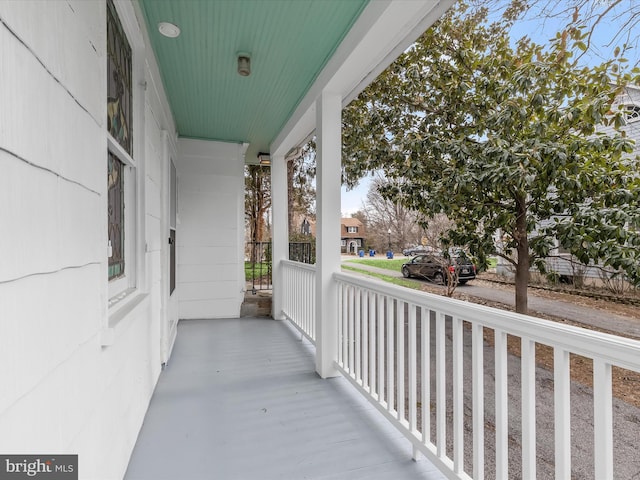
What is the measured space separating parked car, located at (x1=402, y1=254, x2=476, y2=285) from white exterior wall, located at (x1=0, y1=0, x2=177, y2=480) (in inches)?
60.4

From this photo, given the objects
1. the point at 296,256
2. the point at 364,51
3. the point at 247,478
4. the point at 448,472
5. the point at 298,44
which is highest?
the point at 298,44

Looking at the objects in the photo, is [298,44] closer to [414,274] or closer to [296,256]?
[414,274]

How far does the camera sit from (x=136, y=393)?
6.73 ft

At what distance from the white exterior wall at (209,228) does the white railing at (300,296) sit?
0.84 metres

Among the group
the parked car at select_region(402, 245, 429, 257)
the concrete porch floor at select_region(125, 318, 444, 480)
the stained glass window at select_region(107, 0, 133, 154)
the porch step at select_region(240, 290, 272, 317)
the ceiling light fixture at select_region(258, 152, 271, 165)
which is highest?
the ceiling light fixture at select_region(258, 152, 271, 165)

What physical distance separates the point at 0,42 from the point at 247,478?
189cm

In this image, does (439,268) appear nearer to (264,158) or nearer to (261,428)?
(261,428)

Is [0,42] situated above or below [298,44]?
below

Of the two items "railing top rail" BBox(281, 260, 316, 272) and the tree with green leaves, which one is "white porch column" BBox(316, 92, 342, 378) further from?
"railing top rail" BBox(281, 260, 316, 272)

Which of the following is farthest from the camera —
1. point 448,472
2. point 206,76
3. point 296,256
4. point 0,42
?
point 296,256

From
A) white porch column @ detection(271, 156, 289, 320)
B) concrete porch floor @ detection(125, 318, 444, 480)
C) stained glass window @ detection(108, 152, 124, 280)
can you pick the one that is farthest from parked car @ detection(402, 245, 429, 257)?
white porch column @ detection(271, 156, 289, 320)

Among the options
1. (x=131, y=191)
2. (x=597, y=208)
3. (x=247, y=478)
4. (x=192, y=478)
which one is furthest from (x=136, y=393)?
(x=597, y=208)

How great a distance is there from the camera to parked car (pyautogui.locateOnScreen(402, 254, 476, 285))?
1.87m

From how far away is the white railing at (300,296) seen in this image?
3.76 metres
